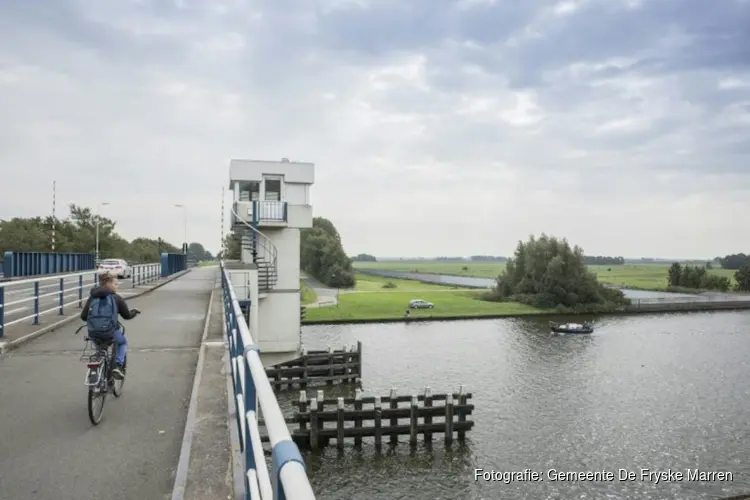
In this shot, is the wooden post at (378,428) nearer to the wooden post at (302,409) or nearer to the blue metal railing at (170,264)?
the wooden post at (302,409)

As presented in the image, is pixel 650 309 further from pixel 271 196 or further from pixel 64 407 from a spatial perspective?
pixel 64 407

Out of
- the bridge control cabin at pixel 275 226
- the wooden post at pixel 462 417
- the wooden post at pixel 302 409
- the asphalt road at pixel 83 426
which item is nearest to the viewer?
the asphalt road at pixel 83 426

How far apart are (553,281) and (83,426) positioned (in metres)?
73.6

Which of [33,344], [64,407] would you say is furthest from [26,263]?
[64,407]

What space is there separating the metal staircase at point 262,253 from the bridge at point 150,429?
1346cm

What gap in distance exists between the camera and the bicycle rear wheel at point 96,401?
5602 mm

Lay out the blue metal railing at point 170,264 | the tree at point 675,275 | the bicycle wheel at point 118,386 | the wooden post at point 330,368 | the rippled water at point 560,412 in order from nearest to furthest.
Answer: the bicycle wheel at point 118,386 < the rippled water at point 560,412 < the wooden post at point 330,368 < the blue metal railing at point 170,264 < the tree at point 675,275

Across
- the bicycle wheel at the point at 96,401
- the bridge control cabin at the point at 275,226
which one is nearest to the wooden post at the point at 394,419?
the bridge control cabin at the point at 275,226

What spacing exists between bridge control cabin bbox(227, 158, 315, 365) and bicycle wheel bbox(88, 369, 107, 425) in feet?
59.0

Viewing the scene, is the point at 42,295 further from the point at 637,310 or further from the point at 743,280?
the point at 743,280

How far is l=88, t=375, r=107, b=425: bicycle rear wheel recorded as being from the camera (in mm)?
5602

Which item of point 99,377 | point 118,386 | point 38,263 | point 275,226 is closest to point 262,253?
point 275,226

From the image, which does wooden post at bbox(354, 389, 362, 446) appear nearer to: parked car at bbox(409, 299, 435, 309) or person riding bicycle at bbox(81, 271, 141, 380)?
person riding bicycle at bbox(81, 271, 141, 380)

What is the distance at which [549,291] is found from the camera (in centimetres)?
7406
